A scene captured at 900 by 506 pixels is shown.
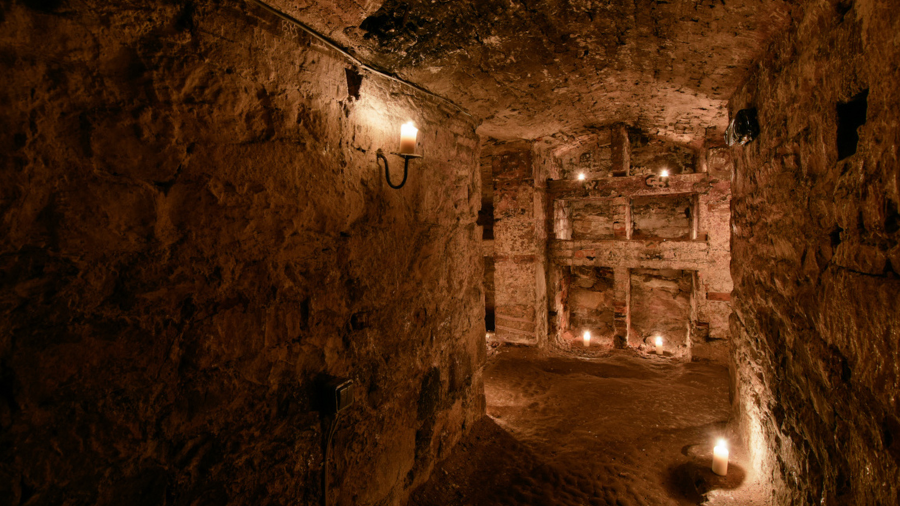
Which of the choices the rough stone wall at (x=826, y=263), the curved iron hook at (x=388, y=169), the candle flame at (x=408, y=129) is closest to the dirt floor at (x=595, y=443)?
the rough stone wall at (x=826, y=263)

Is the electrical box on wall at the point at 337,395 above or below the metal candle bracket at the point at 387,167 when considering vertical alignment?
below

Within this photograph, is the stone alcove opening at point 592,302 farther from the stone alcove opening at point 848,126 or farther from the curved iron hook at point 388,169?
the stone alcove opening at point 848,126

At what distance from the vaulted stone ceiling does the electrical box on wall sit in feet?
5.29

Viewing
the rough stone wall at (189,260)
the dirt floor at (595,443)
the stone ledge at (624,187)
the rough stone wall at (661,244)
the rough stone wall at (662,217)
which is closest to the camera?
the rough stone wall at (189,260)

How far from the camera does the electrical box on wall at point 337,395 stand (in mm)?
1780

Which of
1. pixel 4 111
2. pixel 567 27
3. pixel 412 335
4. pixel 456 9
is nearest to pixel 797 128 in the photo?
pixel 567 27

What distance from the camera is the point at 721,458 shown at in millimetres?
2633

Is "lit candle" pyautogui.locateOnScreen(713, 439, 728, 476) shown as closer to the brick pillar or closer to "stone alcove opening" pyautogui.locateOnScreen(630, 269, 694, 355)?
the brick pillar

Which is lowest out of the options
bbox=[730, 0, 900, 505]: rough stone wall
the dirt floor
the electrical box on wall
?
the dirt floor

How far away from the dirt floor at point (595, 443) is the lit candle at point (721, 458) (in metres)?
0.05

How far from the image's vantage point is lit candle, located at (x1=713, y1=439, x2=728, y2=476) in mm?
2627

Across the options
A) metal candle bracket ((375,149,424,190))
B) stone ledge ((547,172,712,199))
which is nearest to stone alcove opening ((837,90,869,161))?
metal candle bracket ((375,149,424,190))

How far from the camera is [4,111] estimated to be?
3.12ft

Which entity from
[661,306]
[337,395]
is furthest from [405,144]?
[661,306]
